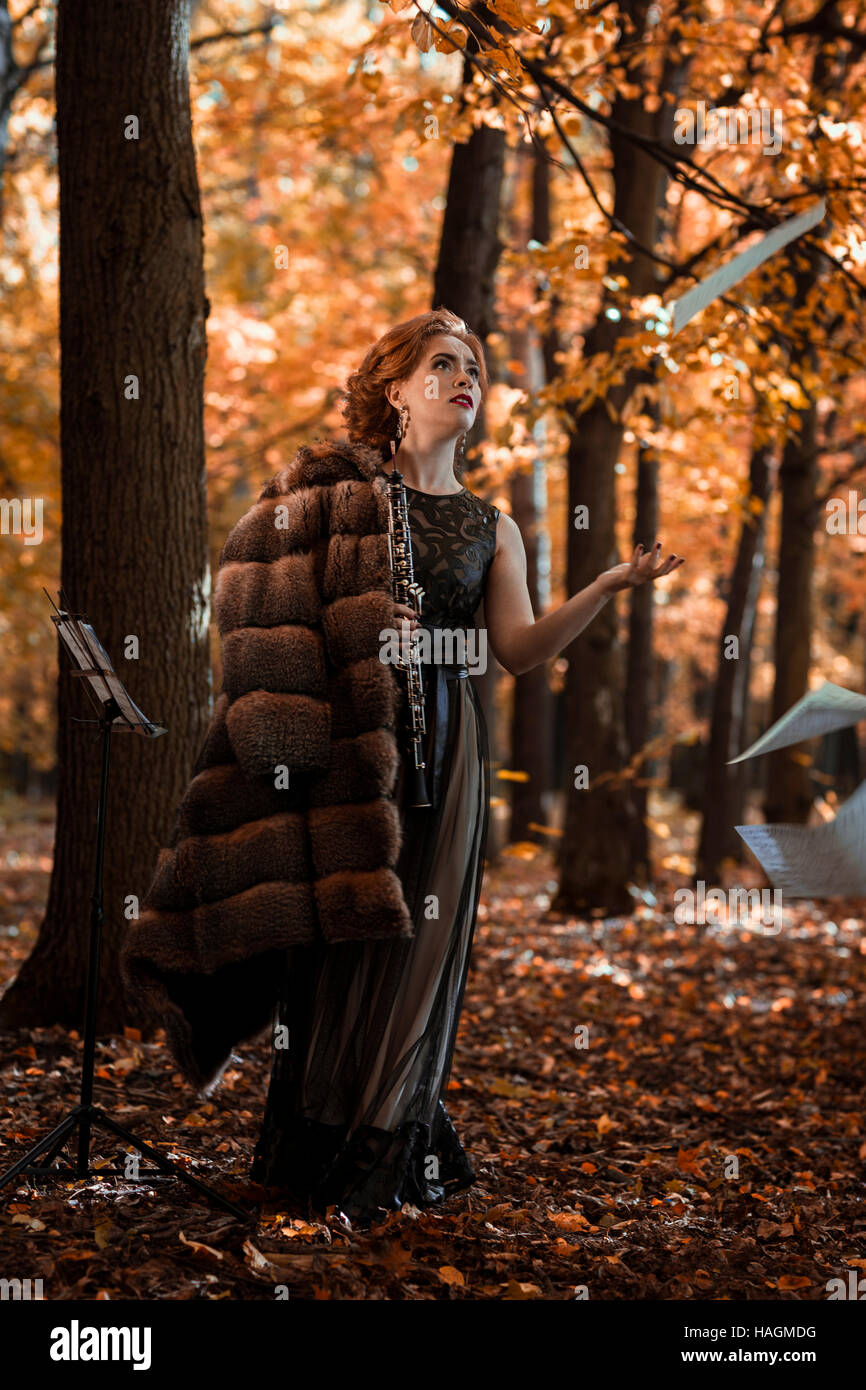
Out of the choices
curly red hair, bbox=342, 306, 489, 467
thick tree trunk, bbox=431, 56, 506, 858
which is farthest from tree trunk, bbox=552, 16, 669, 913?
curly red hair, bbox=342, 306, 489, 467

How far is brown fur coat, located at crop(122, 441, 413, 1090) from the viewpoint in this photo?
347 cm

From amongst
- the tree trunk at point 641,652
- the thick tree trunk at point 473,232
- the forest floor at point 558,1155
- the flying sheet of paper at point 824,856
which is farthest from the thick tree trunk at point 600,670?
the flying sheet of paper at point 824,856

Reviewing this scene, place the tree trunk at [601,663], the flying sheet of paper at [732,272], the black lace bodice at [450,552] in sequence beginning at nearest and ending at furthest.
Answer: the flying sheet of paper at [732,272] < the black lace bodice at [450,552] < the tree trunk at [601,663]

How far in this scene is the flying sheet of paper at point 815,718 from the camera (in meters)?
2.72

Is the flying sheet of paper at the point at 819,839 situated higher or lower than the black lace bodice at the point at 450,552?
lower

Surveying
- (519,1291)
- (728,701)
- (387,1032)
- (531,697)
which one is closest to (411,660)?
(387,1032)

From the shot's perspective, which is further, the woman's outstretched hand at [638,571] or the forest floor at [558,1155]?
the woman's outstretched hand at [638,571]

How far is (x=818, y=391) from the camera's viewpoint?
7.43m

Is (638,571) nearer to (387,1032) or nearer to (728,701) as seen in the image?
(387,1032)

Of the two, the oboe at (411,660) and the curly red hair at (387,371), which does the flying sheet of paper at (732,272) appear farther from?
the oboe at (411,660)
